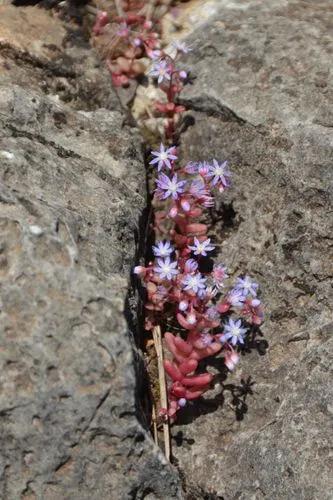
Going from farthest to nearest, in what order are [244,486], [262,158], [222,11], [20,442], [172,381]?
[222,11] → [262,158] → [172,381] → [244,486] → [20,442]

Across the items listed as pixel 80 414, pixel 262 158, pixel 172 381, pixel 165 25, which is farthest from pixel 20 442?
pixel 165 25

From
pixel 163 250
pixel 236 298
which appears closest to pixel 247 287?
pixel 236 298

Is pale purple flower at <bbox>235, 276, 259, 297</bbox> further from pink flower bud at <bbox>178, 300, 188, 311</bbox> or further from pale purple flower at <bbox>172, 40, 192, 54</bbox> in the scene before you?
pale purple flower at <bbox>172, 40, 192, 54</bbox>

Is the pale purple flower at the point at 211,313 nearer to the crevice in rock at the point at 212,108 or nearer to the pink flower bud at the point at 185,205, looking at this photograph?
the pink flower bud at the point at 185,205

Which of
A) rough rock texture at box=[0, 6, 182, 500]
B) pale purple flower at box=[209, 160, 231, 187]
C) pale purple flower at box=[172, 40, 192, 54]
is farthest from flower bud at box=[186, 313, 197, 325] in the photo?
pale purple flower at box=[172, 40, 192, 54]

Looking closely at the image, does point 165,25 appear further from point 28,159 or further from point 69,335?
point 69,335

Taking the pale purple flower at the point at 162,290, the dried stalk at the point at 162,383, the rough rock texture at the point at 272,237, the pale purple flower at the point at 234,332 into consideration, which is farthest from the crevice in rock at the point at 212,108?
the dried stalk at the point at 162,383
